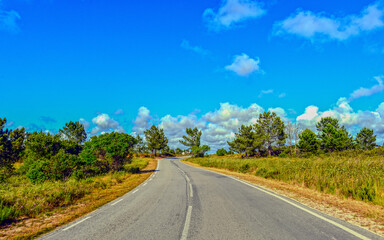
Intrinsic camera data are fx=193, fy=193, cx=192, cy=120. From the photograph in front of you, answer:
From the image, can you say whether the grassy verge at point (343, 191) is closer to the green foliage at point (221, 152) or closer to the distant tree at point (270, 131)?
the distant tree at point (270, 131)

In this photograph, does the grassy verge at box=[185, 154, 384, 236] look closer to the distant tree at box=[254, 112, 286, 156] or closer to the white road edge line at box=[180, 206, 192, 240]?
the white road edge line at box=[180, 206, 192, 240]

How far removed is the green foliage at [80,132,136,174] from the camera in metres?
19.9

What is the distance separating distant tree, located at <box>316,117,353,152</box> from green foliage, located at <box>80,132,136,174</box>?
51.8 meters

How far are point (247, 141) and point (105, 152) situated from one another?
Result: 41.4 meters

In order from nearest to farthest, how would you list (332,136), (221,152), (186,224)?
(186,224), (332,136), (221,152)

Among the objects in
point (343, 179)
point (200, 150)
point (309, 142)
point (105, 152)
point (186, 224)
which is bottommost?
point (186, 224)

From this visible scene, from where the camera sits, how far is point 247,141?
54219mm

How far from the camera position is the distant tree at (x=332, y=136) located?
48.9 m

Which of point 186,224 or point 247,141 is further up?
point 247,141

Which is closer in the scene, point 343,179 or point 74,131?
Answer: point 343,179

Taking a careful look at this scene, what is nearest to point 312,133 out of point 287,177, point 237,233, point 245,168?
point 245,168

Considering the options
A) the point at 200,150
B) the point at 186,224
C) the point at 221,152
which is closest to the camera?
the point at 186,224

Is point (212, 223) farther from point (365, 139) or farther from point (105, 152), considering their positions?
point (365, 139)

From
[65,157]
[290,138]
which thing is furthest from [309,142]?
[65,157]
